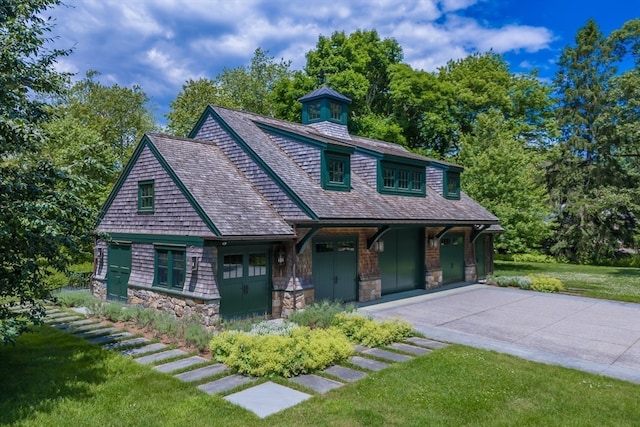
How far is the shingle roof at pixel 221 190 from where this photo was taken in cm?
1182

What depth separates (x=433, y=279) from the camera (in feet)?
61.5

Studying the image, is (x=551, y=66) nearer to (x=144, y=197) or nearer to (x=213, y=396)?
(x=144, y=197)

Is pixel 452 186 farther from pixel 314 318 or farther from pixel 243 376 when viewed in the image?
pixel 243 376

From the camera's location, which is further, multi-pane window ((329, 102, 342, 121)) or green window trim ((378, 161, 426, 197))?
multi-pane window ((329, 102, 342, 121))

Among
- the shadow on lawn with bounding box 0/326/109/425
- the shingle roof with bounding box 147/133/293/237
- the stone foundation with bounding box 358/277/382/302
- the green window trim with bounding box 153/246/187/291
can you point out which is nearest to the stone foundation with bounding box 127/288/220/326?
the green window trim with bounding box 153/246/187/291

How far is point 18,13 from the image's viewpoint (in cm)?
748

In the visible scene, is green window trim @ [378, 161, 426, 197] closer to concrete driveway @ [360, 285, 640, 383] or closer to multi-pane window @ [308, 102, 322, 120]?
concrete driveway @ [360, 285, 640, 383]

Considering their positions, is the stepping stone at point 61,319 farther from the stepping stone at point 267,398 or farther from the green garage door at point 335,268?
the stepping stone at point 267,398

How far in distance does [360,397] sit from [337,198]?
8.46 metres

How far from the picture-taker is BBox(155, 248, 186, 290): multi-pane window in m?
12.4

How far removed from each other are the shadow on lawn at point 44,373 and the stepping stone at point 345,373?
4215 mm

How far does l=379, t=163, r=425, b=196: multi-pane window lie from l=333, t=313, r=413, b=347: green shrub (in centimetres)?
792

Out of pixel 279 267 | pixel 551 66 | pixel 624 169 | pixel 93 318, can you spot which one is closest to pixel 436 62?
pixel 551 66

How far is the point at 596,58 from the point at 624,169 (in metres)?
9.03
